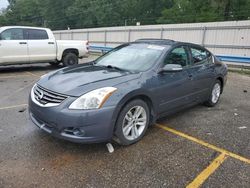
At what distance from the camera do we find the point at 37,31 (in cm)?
968

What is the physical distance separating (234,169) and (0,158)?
3106mm

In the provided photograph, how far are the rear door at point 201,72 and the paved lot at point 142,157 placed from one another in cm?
59

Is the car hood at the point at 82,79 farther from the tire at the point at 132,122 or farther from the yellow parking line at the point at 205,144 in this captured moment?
the yellow parking line at the point at 205,144

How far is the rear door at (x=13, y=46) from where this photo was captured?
8891 millimetres

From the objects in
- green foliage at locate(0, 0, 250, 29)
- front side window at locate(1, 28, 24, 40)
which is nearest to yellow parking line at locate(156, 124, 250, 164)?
front side window at locate(1, 28, 24, 40)

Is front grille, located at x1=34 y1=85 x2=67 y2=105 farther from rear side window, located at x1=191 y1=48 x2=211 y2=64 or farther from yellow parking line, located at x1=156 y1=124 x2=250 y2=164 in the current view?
rear side window, located at x1=191 y1=48 x2=211 y2=64

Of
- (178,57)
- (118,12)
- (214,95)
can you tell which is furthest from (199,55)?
(118,12)

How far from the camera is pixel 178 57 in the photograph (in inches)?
179

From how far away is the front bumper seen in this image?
121 inches

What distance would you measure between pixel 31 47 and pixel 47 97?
6897mm

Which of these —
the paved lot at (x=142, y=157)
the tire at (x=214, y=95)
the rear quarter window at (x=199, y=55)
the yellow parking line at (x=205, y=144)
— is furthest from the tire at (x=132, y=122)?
the tire at (x=214, y=95)

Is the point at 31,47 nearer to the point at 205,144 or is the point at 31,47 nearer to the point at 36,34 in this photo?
the point at 36,34

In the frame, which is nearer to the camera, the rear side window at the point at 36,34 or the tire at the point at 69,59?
the rear side window at the point at 36,34

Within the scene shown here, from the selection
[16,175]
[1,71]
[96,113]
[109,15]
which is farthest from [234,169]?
[109,15]
